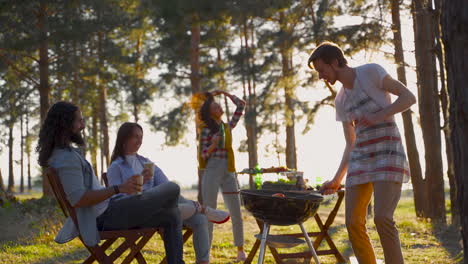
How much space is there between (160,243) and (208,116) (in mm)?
2084

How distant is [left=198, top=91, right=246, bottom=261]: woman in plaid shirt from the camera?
629cm

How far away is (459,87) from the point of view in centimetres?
252

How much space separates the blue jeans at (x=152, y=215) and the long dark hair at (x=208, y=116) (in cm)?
230

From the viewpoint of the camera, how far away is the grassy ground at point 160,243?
20.9 feet

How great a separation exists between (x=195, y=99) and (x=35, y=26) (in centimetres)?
Answer: 742

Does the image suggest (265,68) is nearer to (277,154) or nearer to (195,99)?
(277,154)

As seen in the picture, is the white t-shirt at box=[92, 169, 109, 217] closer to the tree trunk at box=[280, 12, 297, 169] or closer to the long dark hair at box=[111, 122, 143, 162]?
the long dark hair at box=[111, 122, 143, 162]

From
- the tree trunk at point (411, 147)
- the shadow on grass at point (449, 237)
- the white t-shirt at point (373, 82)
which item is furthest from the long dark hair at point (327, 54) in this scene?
the tree trunk at point (411, 147)

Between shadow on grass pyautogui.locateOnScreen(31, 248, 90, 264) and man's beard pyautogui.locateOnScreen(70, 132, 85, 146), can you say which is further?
shadow on grass pyautogui.locateOnScreen(31, 248, 90, 264)

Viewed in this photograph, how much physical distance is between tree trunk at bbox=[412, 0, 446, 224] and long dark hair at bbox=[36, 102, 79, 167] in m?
7.00

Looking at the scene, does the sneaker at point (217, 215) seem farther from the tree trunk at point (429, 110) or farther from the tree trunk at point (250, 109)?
the tree trunk at point (250, 109)

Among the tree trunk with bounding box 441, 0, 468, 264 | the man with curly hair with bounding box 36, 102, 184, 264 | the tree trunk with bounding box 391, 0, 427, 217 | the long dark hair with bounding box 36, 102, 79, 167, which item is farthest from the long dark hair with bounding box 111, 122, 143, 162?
the tree trunk with bounding box 391, 0, 427, 217

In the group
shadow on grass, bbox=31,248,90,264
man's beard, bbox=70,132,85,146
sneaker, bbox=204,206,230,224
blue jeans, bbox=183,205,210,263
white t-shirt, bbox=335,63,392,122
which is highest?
white t-shirt, bbox=335,63,392,122

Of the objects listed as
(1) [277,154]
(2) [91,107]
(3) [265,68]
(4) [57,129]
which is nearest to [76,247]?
(4) [57,129]
